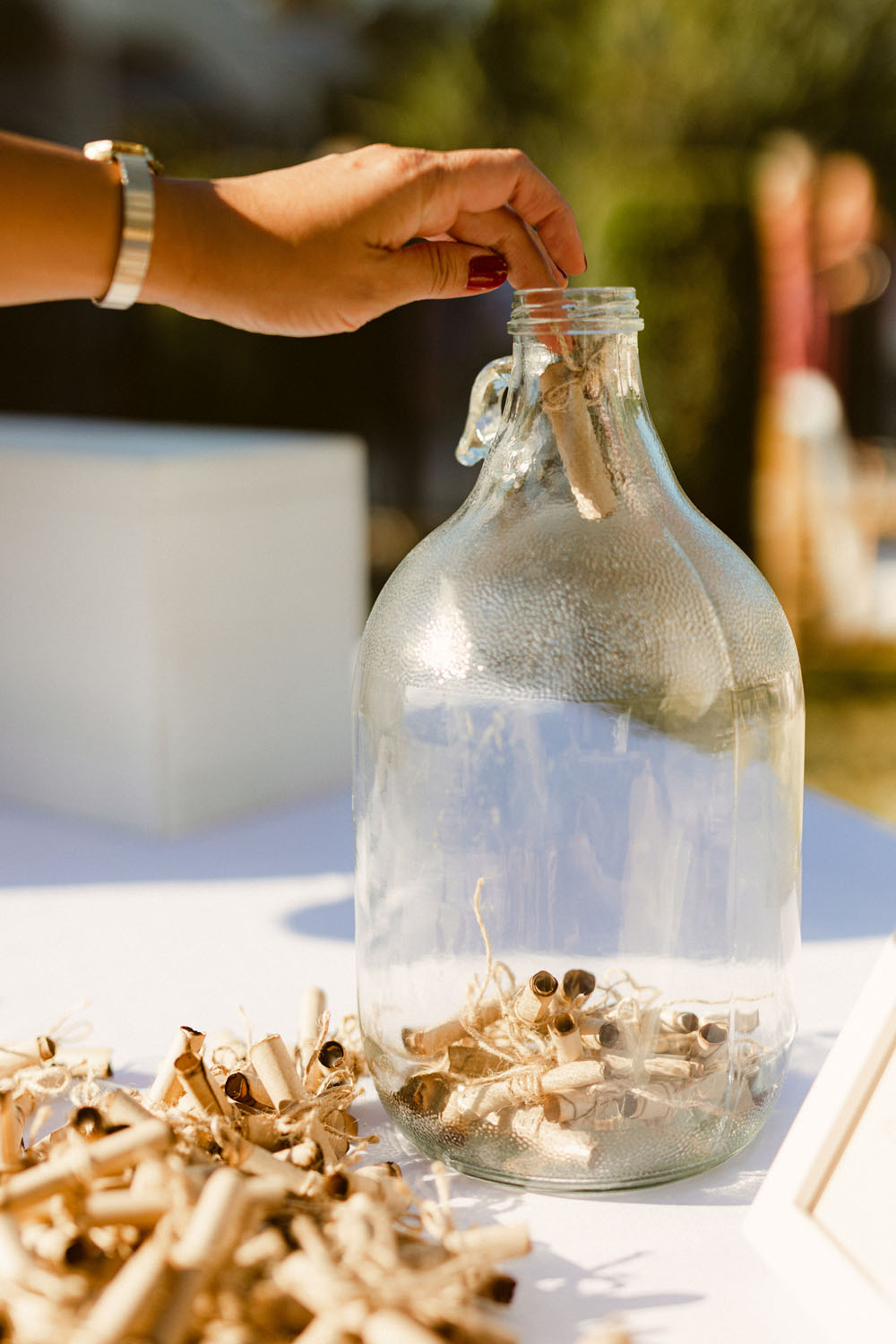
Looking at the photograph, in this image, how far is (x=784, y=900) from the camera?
0.77 metres

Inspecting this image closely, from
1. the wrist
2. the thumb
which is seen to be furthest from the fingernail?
the wrist

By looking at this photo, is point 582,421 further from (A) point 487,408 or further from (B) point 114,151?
(B) point 114,151

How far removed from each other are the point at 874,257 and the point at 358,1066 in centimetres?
589

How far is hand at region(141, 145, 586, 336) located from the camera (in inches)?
29.3

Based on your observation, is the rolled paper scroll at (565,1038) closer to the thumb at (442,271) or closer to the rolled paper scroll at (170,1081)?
the rolled paper scroll at (170,1081)

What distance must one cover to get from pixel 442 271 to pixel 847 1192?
20.4 inches

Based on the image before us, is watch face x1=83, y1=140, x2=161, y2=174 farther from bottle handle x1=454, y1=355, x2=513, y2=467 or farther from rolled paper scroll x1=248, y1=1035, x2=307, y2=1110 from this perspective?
rolled paper scroll x1=248, y1=1035, x2=307, y2=1110

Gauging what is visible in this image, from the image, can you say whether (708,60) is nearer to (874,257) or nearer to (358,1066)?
(874,257)

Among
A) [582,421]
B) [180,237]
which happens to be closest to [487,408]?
[582,421]

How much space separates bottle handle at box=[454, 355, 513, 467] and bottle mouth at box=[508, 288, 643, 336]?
2.0 inches

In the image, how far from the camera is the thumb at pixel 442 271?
779 mm

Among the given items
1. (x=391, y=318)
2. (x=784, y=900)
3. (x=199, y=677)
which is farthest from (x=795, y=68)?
(x=784, y=900)

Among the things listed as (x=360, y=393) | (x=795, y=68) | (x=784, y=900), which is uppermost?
(x=795, y=68)

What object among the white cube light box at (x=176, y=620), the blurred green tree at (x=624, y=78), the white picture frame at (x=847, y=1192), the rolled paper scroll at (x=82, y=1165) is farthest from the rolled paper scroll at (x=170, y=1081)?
the blurred green tree at (x=624, y=78)
